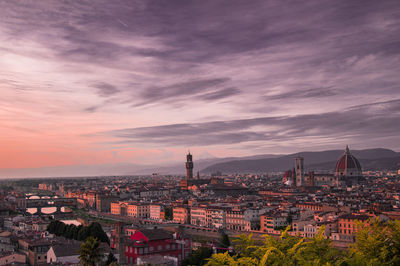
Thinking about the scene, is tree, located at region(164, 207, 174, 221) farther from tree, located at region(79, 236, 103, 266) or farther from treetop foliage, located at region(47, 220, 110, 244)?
tree, located at region(79, 236, 103, 266)

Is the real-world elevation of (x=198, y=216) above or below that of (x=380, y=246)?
below

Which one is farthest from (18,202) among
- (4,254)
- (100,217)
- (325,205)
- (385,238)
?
(385,238)

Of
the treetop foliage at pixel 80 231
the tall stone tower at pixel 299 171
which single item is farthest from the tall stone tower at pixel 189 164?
the treetop foliage at pixel 80 231

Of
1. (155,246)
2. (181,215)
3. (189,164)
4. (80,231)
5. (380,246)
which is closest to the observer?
(380,246)

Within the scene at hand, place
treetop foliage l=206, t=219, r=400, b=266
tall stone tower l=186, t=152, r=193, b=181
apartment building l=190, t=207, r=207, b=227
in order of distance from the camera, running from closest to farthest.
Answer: treetop foliage l=206, t=219, r=400, b=266, apartment building l=190, t=207, r=207, b=227, tall stone tower l=186, t=152, r=193, b=181

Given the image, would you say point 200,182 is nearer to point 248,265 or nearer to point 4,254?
point 4,254

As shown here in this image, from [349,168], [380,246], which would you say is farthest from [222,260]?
[349,168]

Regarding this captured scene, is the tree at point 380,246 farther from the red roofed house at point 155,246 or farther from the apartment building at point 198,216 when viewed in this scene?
the apartment building at point 198,216

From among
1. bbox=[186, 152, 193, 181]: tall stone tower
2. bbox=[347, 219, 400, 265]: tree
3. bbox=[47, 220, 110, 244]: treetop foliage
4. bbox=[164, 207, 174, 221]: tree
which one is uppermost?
bbox=[186, 152, 193, 181]: tall stone tower

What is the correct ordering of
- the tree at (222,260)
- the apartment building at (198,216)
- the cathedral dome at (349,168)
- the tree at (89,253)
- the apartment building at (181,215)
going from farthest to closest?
1. the cathedral dome at (349,168)
2. the apartment building at (181,215)
3. the apartment building at (198,216)
4. the tree at (89,253)
5. the tree at (222,260)

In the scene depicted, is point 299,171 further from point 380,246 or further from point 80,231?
point 380,246

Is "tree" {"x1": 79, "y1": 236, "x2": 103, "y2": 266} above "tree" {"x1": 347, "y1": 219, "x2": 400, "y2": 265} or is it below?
below

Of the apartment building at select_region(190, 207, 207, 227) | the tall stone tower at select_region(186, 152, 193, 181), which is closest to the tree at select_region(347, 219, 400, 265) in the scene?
the apartment building at select_region(190, 207, 207, 227)

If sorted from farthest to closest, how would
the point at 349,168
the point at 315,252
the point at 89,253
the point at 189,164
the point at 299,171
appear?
the point at 189,164 → the point at 299,171 → the point at 349,168 → the point at 89,253 → the point at 315,252
